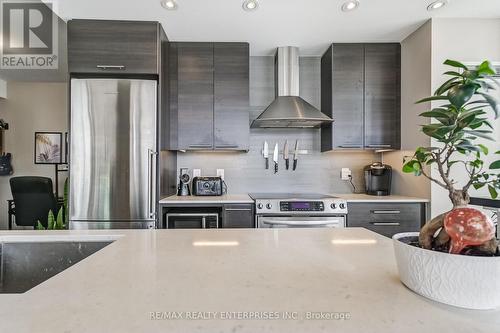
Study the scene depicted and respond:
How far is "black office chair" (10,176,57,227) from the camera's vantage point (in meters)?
3.75

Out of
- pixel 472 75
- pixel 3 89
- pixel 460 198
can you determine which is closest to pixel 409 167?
pixel 460 198

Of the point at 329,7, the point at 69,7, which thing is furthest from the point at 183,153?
the point at 329,7

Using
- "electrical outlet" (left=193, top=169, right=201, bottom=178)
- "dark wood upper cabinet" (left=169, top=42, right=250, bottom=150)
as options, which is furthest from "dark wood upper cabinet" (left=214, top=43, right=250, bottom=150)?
"electrical outlet" (left=193, top=169, right=201, bottom=178)

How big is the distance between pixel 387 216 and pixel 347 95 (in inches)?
50.5

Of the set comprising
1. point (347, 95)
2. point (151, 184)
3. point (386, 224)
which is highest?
point (347, 95)

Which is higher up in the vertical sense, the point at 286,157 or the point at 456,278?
the point at 286,157

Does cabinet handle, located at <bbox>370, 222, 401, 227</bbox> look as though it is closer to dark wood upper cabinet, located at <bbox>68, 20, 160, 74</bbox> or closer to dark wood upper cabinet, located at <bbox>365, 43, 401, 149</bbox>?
dark wood upper cabinet, located at <bbox>365, 43, 401, 149</bbox>

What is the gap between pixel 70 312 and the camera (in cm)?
54

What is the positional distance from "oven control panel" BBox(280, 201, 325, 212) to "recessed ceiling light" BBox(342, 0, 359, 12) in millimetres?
1672

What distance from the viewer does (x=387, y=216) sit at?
260 cm

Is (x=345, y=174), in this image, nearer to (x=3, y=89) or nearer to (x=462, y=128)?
(x=462, y=128)

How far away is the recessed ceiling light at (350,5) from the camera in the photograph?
7.24ft

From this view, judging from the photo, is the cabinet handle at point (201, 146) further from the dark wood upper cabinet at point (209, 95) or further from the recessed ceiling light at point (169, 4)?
the recessed ceiling light at point (169, 4)

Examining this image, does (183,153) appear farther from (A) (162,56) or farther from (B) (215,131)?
(A) (162,56)
